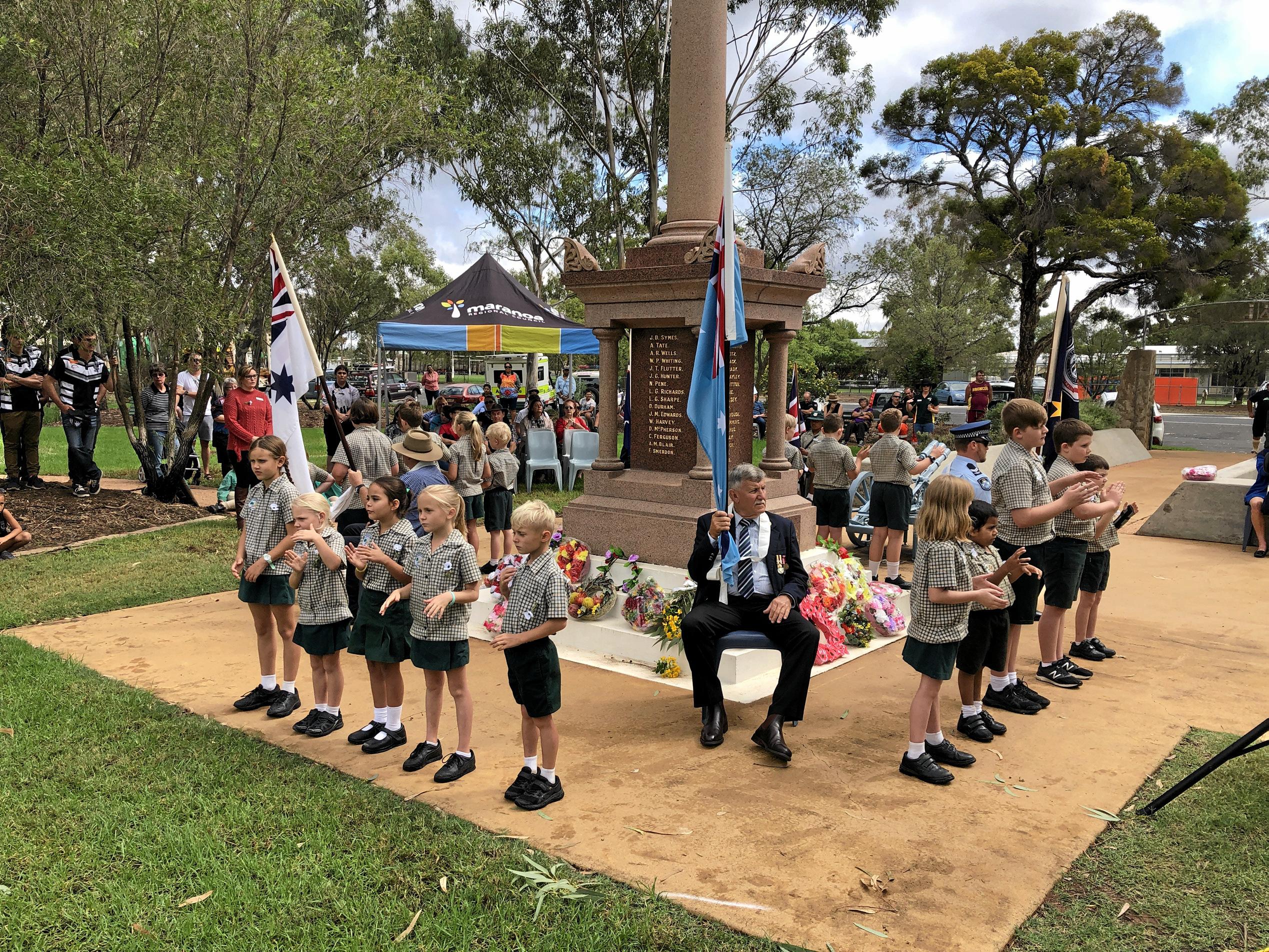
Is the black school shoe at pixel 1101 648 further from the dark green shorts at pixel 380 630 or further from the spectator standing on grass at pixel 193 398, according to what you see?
the spectator standing on grass at pixel 193 398

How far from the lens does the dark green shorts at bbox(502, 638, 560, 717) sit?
14.0 feet

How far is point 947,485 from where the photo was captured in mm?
4746

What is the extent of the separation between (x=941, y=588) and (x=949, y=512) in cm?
40

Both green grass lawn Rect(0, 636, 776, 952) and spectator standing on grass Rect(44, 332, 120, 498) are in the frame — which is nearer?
green grass lawn Rect(0, 636, 776, 952)

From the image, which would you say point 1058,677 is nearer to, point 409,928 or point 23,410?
point 409,928

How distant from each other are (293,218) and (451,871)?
11.1 m

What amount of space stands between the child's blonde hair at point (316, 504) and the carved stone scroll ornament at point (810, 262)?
4.25 metres

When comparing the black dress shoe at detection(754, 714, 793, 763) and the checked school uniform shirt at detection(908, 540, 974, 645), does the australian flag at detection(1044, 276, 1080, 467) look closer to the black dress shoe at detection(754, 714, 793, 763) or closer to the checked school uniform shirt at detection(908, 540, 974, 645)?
the checked school uniform shirt at detection(908, 540, 974, 645)

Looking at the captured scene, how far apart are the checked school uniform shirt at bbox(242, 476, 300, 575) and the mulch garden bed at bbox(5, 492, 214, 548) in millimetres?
6466

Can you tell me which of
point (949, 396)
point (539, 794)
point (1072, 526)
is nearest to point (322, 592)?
point (539, 794)

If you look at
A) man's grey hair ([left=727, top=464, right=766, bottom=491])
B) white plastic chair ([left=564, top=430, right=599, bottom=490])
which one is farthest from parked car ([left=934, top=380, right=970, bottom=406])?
man's grey hair ([left=727, top=464, right=766, bottom=491])

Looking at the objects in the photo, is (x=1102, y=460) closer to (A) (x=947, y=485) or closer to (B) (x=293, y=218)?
(A) (x=947, y=485)

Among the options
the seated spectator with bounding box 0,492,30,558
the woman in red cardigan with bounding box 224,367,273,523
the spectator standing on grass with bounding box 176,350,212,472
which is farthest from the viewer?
the spectator standing on grass with bounding box 176,350,212,472

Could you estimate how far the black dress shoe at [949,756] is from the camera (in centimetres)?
481
